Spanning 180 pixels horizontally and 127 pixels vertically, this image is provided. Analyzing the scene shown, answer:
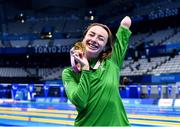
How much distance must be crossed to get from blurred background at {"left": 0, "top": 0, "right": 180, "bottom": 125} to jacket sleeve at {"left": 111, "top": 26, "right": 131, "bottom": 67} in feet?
75.6

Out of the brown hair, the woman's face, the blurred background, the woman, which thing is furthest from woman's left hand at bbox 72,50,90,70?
the blurred background

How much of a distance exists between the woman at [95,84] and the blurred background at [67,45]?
2337 centimetres

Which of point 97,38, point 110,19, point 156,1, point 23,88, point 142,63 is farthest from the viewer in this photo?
point 110,19

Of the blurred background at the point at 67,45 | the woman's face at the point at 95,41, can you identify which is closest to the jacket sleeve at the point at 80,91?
the woman's face at the point at 95,41

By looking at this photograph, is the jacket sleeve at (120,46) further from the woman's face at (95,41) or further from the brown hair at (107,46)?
the woman's face at (95,41)

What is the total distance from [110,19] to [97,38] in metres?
43.8

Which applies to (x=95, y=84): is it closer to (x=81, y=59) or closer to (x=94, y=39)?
(x=81, y=59)

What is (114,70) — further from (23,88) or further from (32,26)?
(32,26)

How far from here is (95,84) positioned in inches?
88.2

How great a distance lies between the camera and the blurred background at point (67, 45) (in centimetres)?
2952

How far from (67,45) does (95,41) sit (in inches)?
1703

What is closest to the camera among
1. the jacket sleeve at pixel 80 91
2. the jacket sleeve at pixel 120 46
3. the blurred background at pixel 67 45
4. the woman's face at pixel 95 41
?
the jacket sleeve at pixel 80 91

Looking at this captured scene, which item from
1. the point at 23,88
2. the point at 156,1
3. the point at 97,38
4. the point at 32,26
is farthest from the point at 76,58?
the point at 32,26

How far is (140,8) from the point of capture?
42875 millimetres
